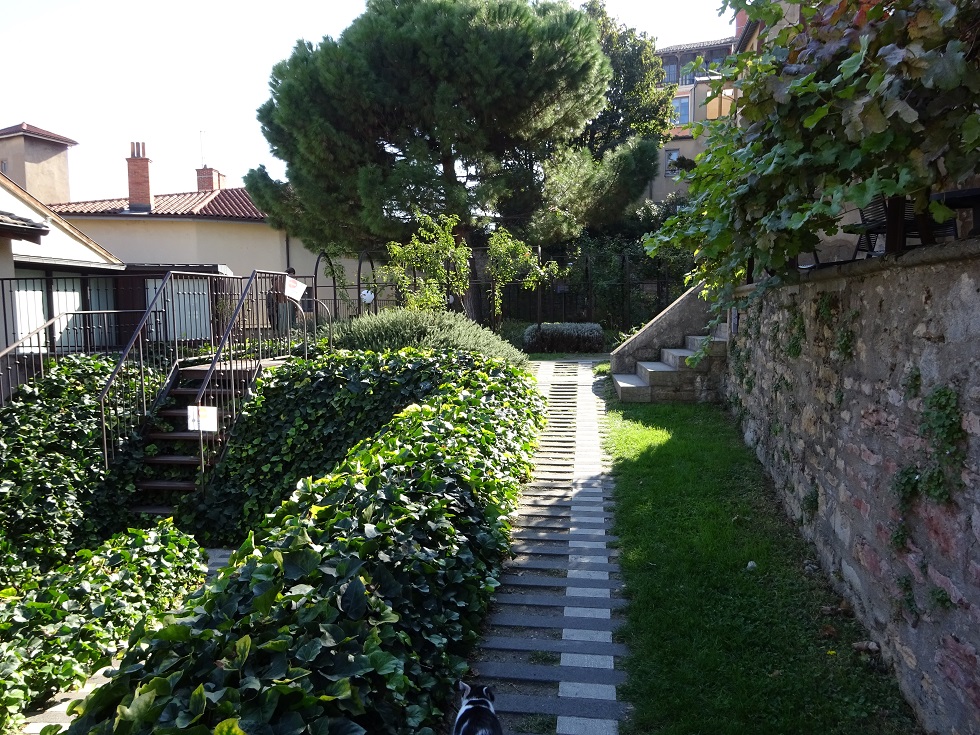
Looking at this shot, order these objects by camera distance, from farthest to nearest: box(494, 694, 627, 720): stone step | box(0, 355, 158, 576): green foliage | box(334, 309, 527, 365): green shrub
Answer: box(334, 309, 527, 365): green shrub → box(0, 355, 158, 576): green foliage → box(494, 694, 627, 720): stone step

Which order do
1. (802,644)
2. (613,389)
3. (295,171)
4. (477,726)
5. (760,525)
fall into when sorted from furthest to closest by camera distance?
(295,171)
(613,389)
(760,525)
(802,644)
(477,726)

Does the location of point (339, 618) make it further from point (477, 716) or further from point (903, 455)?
point (903, 455)

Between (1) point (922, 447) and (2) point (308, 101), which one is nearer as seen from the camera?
(1) point (922, 447)

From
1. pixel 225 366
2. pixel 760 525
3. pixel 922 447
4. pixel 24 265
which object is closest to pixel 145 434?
pixel 225 366

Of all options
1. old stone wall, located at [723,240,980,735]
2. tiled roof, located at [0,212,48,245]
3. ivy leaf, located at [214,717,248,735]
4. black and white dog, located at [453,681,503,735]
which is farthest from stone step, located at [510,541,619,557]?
tiled roof, located at [0,212,48,245]

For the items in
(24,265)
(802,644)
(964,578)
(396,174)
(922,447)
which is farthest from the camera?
(396,174)

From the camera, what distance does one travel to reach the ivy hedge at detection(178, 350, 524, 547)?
7.86 meters

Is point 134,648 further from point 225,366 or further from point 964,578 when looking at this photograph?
point 225,366

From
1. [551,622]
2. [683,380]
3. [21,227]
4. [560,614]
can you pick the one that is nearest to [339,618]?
[551,622]

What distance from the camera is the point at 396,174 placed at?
14586 millimetres

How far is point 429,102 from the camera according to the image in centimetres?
1509

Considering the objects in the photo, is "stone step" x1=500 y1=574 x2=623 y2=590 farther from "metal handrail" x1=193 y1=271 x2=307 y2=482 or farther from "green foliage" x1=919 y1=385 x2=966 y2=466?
"metal handrail" x1=193 y1=271 x2=307 y2=482

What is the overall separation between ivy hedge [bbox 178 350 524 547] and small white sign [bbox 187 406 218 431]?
674 millimetres

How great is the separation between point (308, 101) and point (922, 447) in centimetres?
1476
